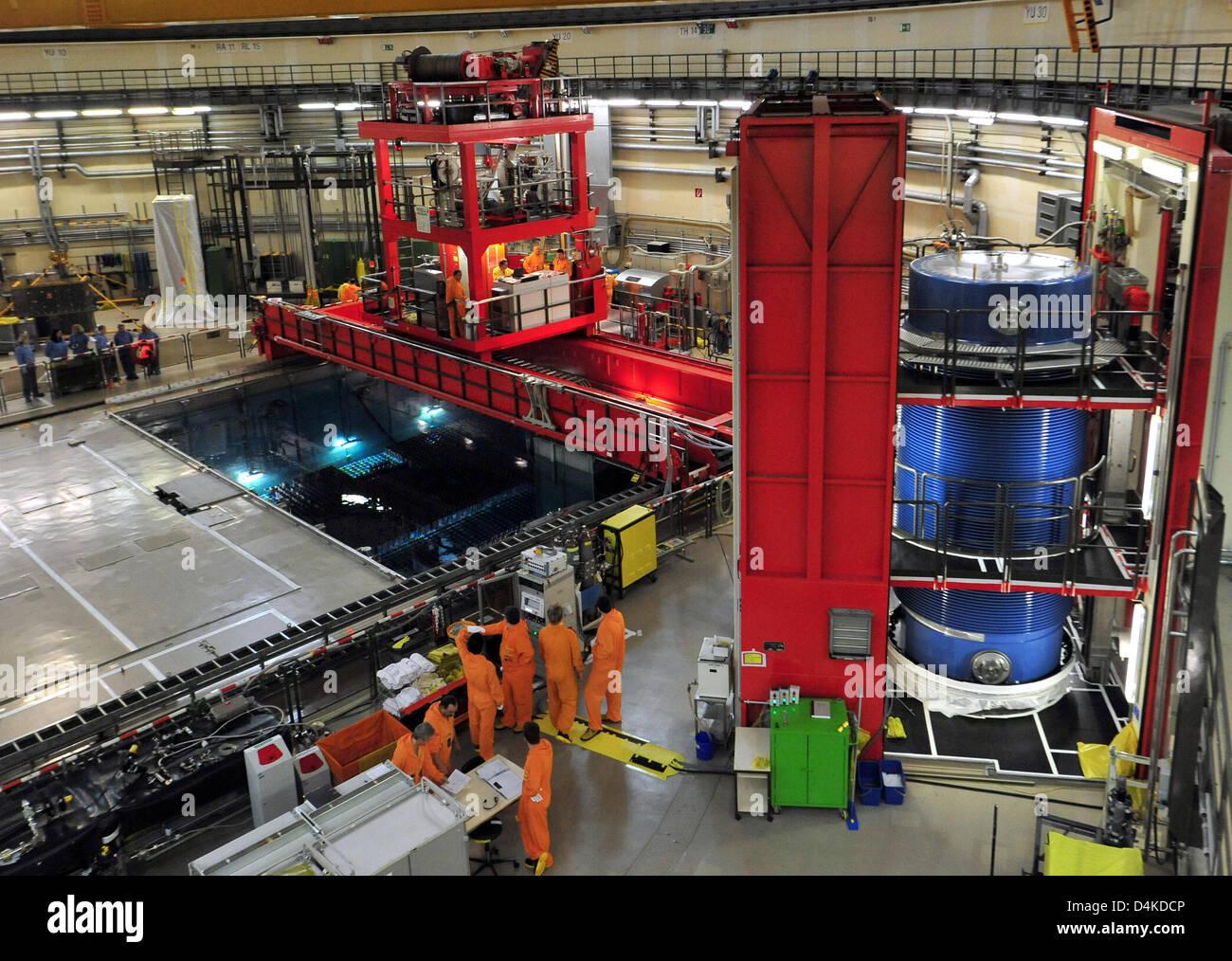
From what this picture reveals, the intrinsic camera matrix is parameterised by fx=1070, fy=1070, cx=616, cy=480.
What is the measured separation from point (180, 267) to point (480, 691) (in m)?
20.1

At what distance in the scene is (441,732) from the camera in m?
8.64

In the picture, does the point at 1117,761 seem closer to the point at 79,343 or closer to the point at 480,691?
the point at 480,691

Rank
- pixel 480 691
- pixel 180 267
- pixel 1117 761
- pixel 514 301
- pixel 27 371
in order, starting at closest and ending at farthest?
pixel 1117 761
pixel 480 691
pixel 514 301
pixel 27 371
pixel 180 267

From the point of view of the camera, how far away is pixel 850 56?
2198 centimetres

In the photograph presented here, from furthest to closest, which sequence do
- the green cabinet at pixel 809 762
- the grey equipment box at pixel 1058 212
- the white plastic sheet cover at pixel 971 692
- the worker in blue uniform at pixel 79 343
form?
the worker in blue uniform at pixel 79 343 < the grey equipment box at pixel 1058 212 < the white plastic sheet cover at pixel 971 692 < the green cabinet at pixel 809 762

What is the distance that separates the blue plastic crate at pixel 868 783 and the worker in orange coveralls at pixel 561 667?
2.56 m

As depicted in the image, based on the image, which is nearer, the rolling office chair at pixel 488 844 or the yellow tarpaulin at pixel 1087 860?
→ the yellow tarpaulin at pixel 1087 860

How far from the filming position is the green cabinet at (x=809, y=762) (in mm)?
8539

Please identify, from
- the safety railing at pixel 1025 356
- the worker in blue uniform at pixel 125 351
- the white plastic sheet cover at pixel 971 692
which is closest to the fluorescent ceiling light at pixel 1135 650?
the white plastic sheet cover at pixel 971 692

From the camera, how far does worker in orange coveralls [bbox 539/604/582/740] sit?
949cm

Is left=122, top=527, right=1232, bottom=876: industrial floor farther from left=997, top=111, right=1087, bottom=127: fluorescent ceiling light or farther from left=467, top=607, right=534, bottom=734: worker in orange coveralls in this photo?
left=997, top=111, right=1087, bottom=127: fluorescent ceiling light

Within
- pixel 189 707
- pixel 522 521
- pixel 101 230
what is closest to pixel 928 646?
pixel 189 707

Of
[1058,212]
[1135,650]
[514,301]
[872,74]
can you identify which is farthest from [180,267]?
[1135,650]

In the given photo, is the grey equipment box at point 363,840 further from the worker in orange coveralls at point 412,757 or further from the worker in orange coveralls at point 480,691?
the worker in orange coveralls at point 480,691
